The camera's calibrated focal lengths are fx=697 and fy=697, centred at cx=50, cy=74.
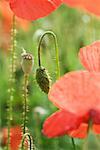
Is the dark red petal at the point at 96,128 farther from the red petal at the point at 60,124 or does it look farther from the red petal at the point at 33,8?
the red petal at the point at 33,8

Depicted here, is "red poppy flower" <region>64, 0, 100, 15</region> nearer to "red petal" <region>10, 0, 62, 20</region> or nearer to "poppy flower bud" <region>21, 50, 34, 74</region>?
"red petal" <region>10, 0, 62, 20</region>

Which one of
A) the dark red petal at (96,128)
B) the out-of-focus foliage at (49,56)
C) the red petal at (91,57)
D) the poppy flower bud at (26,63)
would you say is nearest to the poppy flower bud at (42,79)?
the poppy flower bud at (26,63)

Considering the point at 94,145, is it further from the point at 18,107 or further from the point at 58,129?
the point at 58,129

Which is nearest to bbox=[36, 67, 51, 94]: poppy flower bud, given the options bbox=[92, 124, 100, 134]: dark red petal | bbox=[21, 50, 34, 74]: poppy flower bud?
bbox=[21, 50, 34, 74]: poppy flower bud

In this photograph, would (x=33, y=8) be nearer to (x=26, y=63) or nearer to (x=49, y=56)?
(x=26, y=63)

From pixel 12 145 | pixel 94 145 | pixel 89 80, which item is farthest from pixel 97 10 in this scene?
pixel 94 145
